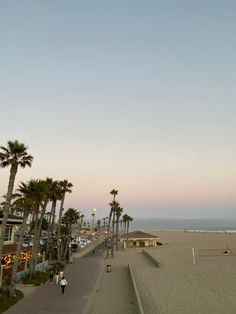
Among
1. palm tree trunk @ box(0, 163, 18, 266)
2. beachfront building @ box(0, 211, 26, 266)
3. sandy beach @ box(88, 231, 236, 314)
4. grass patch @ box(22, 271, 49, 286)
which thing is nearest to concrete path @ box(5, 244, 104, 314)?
grass patch @ box(22, 271, 49, 286)

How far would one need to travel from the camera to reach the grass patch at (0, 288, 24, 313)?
22894 mm

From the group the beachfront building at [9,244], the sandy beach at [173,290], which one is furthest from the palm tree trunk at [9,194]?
the beachfront building at [9,244]

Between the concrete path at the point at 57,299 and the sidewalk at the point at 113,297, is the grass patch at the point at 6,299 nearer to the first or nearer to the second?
the concrete path at the point at 57,299

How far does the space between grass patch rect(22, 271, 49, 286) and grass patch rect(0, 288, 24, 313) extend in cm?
481

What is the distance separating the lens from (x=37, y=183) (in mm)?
30484

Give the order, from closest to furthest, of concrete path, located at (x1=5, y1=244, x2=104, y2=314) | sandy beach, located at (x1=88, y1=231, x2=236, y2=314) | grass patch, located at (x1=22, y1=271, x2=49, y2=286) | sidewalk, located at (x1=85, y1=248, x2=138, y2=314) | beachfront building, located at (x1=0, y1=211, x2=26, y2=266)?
A: concrete path, located at (x1=5, y1=244, x2=104, y2=314)
sidewalk, located at (x1=85, y1=248, x2=138, y2=314)
sandy beach, located at (x1=88, y1=231, x2=236, y2=314)
grass patch, located at (x1=22, y1=271, x2=49, y2=286)
beachfront building, located at (x1=0, y1=211, x2=26, y2=266)

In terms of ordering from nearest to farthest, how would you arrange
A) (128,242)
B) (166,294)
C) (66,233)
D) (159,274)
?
1. (166,294)
2. (159,274)
3. (66,233)
4. (128,242)

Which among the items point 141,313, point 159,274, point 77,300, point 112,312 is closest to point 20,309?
point 77,300

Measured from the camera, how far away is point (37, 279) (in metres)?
34.1

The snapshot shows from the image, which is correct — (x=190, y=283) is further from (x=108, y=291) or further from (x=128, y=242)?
(x=128, y=242)

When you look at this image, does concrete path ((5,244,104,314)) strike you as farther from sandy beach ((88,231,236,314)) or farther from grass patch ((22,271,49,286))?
sandy beach ((88,231,236,314))

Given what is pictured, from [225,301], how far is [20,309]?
45.7ft

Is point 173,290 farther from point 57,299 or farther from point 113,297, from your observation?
point 57,299

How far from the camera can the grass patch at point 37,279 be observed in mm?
32384
